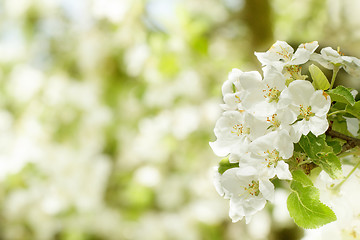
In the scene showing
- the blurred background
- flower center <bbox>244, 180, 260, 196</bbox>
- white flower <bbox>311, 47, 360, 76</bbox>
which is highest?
the blurred background

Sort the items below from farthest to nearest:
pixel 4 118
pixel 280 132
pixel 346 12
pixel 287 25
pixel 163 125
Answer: pixel 287 25, pixel 4 118, pixel 163 125, pixel 346 12, pixel 280 132

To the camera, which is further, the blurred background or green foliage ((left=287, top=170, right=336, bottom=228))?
the blurred background

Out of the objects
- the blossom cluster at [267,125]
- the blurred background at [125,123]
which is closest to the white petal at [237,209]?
the blossom cluster at [267,125]

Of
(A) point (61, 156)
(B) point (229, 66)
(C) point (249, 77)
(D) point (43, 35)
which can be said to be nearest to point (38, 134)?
(A) point (61, 156)

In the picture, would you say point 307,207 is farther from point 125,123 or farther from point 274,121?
point 125,123

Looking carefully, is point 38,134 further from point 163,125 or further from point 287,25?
point 287,25

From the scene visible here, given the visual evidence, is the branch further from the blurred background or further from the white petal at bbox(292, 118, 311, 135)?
the blurred background

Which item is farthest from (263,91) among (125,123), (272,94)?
(125,123)

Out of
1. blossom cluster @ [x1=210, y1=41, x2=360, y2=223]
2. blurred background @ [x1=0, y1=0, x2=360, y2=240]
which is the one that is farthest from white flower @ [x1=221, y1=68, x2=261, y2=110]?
blurred background @ [x1=0, y1=0, x2=360, y2=240]
